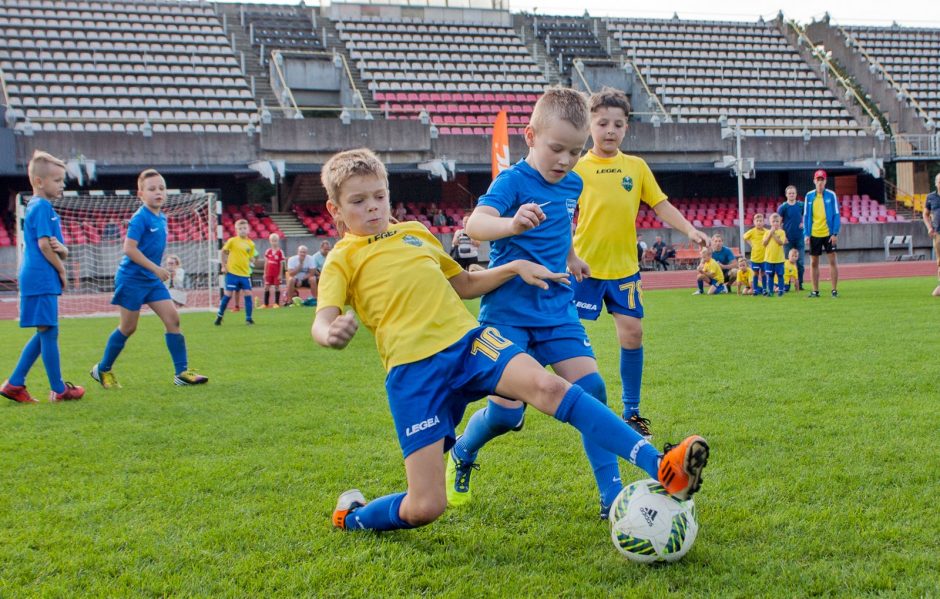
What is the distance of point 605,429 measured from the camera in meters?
3.10

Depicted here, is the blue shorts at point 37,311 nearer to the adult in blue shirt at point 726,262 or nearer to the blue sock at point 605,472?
the blue sock at point 605,472

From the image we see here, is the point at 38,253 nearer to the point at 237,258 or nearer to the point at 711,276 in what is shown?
the point at 237,258

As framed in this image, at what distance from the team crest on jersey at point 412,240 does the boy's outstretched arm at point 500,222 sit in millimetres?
253

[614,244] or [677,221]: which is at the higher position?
[677,221]

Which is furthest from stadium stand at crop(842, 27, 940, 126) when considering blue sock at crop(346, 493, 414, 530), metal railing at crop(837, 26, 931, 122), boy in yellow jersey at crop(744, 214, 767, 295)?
blue sock at crop(346, 493, 414, 530)

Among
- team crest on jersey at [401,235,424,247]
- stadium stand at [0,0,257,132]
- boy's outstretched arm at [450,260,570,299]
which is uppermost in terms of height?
stadium stand at [0,0,257,132]

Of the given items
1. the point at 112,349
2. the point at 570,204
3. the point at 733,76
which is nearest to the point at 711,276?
the point at 112,349

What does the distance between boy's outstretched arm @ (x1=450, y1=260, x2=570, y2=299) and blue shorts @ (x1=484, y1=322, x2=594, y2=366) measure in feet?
0.87

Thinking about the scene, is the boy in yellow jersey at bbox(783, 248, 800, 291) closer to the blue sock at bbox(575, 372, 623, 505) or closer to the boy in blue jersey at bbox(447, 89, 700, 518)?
the boy in blue jersey at bbox(447, 89, 700, 518)

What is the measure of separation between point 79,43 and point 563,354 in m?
→ 31.1

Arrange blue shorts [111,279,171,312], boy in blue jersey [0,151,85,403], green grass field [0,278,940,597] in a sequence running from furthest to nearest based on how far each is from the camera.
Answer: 1. blue shorts [111,279,171,312]
2. boy in blue jersey [0,151,85,403]
3. green grass field [0,278,940,597]

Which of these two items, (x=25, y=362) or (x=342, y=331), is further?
(x=25, y=362)

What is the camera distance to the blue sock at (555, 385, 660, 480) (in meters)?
3.02

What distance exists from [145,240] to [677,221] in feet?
15.3
